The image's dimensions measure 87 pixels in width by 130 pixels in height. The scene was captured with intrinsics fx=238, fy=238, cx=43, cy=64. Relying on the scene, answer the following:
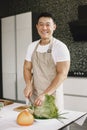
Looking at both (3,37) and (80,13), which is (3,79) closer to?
A: (3,37)

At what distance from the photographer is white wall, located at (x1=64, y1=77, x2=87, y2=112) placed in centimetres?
342

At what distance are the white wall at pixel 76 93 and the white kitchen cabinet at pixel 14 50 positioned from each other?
111cm

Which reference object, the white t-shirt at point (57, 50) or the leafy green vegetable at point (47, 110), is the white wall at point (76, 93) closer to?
the white t-shirt at point (57, 50)

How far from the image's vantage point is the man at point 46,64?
1.76 m

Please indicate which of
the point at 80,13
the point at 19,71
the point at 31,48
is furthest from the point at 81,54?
the point at 31,48

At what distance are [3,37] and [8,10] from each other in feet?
2.04

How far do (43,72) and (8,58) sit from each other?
2.91 metres

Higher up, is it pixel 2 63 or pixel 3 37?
pixel 3 37

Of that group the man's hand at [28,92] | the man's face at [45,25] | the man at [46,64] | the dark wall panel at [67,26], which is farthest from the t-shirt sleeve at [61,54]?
the dark wall panel at [67,26]

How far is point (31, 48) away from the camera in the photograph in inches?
78.3

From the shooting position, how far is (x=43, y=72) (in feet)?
6.11

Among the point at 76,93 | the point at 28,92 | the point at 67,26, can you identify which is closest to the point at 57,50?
the point at 28,92

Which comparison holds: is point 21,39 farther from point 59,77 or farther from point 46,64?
point 59,77

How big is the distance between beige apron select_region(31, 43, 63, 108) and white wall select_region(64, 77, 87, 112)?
5.36 feet
